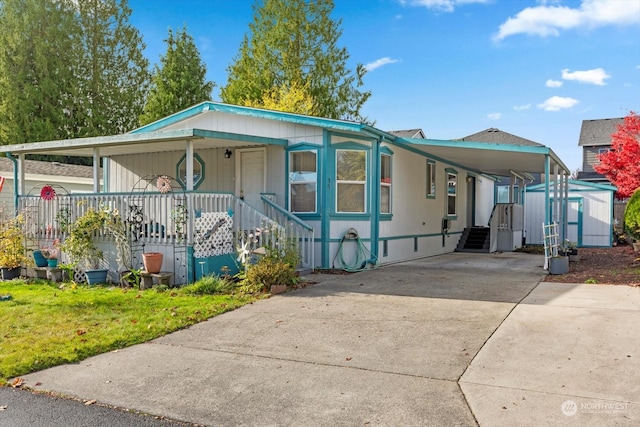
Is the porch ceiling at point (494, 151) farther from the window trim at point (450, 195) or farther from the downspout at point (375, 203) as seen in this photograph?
the window trim at point (450, 195)

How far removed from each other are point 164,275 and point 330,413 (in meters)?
5.67

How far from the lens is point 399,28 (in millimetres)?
18531

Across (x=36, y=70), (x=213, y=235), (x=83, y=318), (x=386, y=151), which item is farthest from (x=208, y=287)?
(x=36, y=70)

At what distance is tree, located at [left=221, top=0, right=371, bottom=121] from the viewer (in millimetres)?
25328

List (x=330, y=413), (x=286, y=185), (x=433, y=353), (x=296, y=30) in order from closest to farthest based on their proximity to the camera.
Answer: (x=330, y=413) → (x=433, y=353) → (x=286, y=185) → (x=296, y=30)

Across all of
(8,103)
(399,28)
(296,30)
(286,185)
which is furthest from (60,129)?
(286,185)

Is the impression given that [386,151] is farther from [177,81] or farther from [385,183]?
[177,81]

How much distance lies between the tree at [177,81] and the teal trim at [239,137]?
63.5 ft

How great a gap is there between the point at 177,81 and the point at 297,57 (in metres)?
8.31

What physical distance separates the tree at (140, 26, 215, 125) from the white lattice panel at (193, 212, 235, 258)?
20958 millimetres

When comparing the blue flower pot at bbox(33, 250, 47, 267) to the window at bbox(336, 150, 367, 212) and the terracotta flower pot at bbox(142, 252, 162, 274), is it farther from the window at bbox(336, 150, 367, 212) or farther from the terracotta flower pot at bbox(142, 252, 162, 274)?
the window at bbox(336, 150, 367, 212)

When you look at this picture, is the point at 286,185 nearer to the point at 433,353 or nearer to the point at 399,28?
the point at 433,353

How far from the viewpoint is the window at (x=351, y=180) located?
1088cm

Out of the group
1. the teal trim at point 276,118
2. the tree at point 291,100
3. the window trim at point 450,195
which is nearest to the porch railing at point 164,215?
the teal trim at point 276,118
